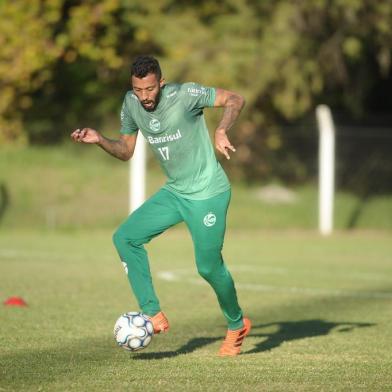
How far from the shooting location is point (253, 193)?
2736 centimetres

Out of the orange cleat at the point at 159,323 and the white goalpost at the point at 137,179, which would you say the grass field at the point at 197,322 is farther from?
the white goalpost at the point at 137,179

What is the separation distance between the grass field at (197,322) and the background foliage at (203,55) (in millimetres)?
7664

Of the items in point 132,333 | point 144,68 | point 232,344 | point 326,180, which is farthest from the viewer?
point 326,180

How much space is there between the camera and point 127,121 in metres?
8.20

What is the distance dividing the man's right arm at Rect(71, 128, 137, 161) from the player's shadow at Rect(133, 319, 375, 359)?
160 centimetres

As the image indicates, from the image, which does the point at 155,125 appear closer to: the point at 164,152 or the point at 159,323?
the point at 164,152

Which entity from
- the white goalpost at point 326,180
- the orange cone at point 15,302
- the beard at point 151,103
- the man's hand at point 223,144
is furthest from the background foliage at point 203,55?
the man's hand at point 223,144

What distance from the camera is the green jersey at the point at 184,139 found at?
7.89 meters

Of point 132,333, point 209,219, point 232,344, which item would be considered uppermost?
point 209,219

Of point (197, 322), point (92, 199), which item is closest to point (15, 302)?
point (197, 322)

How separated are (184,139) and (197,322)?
290 centimetres

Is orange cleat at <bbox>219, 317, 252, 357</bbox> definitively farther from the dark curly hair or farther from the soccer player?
the dark curly hair

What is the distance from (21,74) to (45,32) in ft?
4.74

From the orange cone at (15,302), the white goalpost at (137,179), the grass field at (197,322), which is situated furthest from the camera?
the white goalpost at (137,179)
